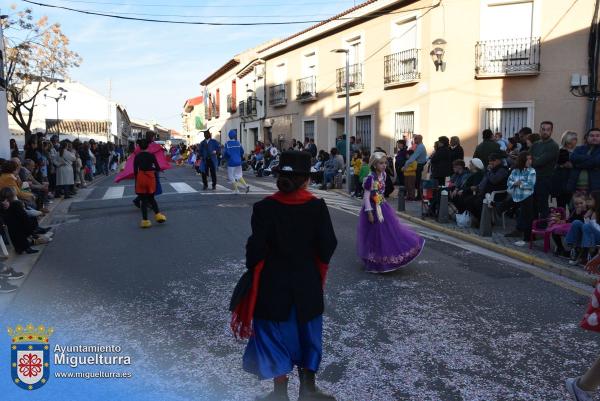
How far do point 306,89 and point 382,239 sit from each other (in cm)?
1928

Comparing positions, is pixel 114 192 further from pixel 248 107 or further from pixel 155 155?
pixel 248 107

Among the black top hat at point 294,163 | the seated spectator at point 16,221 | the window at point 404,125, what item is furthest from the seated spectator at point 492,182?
the window at point 404,125

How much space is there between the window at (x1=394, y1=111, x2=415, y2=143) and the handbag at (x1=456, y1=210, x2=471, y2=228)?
26.5 feet

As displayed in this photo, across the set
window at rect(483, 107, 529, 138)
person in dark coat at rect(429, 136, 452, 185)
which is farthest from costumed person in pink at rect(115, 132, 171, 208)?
window at rect(483, 107, 529, 138)

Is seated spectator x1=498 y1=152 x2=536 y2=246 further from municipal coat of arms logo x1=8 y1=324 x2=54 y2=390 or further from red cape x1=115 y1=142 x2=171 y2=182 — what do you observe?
municipal coat of arms logo x1=8 y1=324 x2=54 y2=390

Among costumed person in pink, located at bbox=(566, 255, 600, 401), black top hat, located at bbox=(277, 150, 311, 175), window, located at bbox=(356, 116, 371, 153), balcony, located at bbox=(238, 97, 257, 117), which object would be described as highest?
balcony, located at bbox=(238, 97, 257, 117)

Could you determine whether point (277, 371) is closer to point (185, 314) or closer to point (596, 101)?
point (185, 314)

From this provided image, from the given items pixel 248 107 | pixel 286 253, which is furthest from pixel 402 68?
pixel 248 107

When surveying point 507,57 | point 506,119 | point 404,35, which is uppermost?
point 404,35

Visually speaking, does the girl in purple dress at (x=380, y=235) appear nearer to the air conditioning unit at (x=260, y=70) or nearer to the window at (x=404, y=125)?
the window at (x=404, y=125)

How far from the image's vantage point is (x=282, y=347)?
3090 millimetres

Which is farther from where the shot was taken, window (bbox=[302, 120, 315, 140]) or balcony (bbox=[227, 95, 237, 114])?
balcony (bbox=[227, 95, 237, 114])

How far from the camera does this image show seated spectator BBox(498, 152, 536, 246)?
8.08 meters

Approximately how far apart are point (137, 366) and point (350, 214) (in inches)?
314
